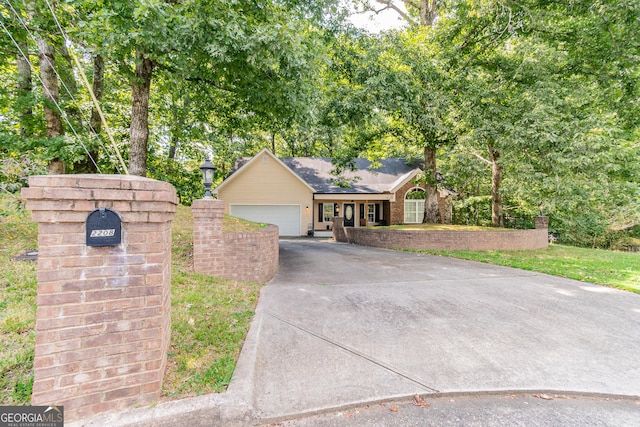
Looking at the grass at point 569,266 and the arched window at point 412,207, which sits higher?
the arched window at point 412,207

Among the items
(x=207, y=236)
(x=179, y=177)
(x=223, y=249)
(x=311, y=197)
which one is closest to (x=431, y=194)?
(x=311, y=197)

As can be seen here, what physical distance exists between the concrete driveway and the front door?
45.5ft

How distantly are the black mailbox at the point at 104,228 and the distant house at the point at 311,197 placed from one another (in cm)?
1633

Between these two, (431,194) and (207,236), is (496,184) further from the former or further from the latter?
(207,236)

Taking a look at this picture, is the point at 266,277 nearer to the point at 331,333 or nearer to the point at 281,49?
the point at 331,333

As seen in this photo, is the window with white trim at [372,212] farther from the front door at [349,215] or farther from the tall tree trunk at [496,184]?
the tall tree trunk at [496,184]

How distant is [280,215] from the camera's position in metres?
18.5

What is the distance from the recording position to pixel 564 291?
5590mm

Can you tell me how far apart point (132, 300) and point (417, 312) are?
3.74 meters

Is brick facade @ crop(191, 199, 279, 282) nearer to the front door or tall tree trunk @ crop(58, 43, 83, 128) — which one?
tall tree trunk @ crop(58, 43, 83, 128)

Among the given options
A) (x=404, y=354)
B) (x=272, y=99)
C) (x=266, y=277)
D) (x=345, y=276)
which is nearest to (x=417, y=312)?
(x=404, y=354)

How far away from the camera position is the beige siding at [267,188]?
714 inches

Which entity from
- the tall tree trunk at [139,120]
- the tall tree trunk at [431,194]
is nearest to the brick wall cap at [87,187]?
the tall tree trunk at [139,120]

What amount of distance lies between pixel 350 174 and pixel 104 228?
63.9 ft
